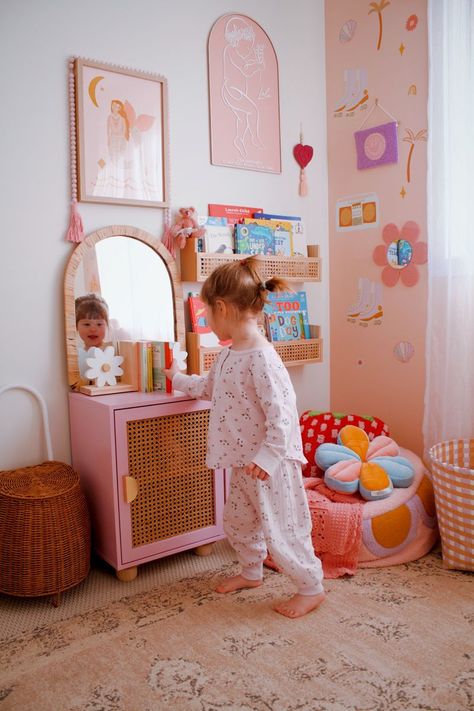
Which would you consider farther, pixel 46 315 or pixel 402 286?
pixel 402 286

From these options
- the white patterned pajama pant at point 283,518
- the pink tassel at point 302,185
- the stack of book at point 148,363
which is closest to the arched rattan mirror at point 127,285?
the stack of book at point 148,363

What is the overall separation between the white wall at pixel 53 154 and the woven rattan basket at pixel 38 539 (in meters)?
0.29

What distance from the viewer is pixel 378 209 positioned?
285cm

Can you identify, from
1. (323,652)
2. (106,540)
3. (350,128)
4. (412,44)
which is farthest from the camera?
(350,128)

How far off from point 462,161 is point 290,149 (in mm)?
899

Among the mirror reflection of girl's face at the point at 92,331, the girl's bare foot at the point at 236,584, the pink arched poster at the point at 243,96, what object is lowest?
the girl's bare foot at the point at 236,584

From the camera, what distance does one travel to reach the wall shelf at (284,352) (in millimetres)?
2512

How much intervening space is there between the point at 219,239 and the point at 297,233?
0.47 m

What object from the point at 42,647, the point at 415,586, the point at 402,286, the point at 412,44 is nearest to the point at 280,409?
the point at 415,586

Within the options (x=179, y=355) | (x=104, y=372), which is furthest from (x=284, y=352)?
(x=104, y=372)

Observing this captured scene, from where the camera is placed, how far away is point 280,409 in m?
1.79

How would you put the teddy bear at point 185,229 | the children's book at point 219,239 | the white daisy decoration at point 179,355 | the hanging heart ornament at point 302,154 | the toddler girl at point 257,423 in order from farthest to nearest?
the hanging heart ornament at point 302,154
the children's book at point 219,239
the teddy bear at point 185,229
the white daisy decoration at point 179,355
the toddler girl at point 257,423

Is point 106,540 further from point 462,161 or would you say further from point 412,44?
point 412,44

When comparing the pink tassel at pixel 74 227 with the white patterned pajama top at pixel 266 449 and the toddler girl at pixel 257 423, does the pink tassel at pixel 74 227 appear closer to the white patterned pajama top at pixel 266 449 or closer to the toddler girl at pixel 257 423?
the toddler girl at pixel 257 423
